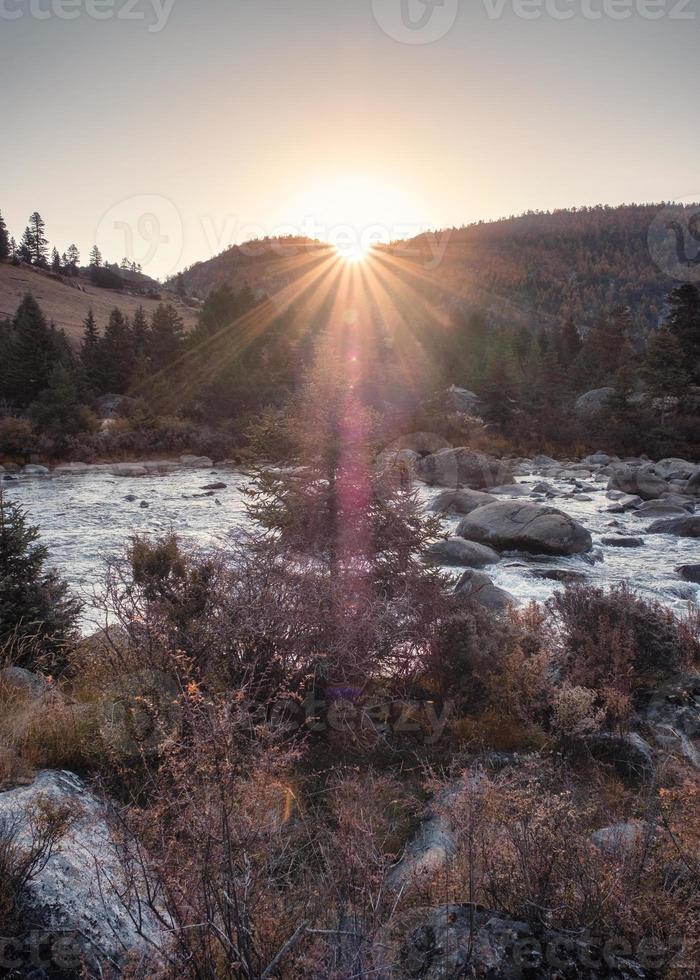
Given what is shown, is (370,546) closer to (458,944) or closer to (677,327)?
(458,944)

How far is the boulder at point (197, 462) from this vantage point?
98.3ft

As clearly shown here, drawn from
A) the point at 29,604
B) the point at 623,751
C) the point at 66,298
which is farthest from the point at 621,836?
the point at 66,298

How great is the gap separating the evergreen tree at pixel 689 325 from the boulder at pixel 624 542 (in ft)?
80.0

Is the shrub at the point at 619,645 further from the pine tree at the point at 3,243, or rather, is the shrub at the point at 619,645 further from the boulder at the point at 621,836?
the pine tree at the point at 3,243

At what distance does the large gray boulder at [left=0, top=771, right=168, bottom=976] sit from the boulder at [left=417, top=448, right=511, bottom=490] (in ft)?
73.0

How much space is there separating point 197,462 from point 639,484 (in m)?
21.9

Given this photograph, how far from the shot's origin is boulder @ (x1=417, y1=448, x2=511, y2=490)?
80.7 feet

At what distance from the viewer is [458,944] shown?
2.69 meters

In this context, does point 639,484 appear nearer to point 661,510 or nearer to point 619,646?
point 661,510

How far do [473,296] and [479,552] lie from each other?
76.0 metres

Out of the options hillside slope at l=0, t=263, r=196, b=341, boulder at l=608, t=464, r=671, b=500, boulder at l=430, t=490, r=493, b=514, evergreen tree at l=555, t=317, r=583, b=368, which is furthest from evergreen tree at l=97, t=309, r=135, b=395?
boulder at l=608, t=464, r=671, b=500

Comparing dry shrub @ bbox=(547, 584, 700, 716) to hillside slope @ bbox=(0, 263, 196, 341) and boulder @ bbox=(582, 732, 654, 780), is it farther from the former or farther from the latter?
hillside slope @ bbox=(0, 263, 196, 341)

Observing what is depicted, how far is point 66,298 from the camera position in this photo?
66.5m

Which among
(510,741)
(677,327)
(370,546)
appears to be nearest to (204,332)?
(677,327)
